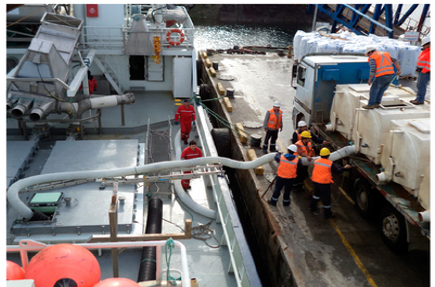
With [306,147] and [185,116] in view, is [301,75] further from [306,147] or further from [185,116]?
[185,116]

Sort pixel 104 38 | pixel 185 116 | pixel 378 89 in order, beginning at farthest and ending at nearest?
1. pixel 104 38
2. pixel 185 116
3. pixel 378 89

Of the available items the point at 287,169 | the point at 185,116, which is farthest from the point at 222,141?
the point at 287,169

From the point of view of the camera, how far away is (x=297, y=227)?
25.5ft

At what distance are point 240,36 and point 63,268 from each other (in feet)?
123

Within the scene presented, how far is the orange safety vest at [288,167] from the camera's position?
7.79 m

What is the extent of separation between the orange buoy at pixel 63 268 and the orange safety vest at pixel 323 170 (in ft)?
16.4

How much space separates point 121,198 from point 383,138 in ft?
17.0

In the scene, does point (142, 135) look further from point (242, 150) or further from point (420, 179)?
point (420, 179)

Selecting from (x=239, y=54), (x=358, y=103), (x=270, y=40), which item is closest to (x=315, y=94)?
(x=358, y=103)

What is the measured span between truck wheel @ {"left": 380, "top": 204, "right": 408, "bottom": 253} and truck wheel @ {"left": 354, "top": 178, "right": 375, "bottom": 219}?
46 centimetres

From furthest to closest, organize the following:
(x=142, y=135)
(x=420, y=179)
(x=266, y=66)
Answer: (x=266, y=66)
(x=142, y=135)
(x=420, y=179)

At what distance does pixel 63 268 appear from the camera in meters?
3.66

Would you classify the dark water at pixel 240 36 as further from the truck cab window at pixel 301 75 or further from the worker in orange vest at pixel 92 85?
the truck cab window at pixel 301 75

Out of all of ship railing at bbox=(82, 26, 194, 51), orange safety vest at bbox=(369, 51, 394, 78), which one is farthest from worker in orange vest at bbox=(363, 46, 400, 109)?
ship railing at bbox=(82, 26, 194, 51)
